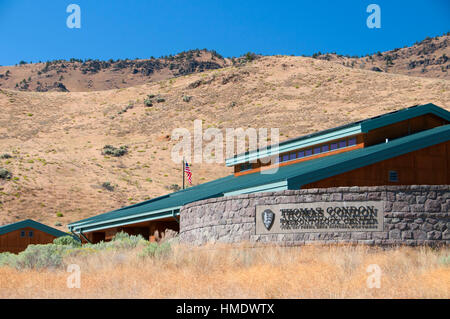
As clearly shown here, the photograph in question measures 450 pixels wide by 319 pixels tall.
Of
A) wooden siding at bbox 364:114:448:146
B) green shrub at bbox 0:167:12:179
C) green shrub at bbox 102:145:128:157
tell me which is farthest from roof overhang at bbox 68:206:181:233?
green shrub at bbox 102:145:128:157

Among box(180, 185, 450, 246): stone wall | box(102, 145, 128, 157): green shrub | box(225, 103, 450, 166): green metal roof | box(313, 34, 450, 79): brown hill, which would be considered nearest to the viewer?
box(180, 185, 450, 246): stone wall

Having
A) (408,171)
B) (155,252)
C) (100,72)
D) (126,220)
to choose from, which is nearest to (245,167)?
(126,220)

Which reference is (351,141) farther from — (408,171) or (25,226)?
(25,226)

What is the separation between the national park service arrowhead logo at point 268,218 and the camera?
19.8 meters

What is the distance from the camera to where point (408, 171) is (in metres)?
23.3

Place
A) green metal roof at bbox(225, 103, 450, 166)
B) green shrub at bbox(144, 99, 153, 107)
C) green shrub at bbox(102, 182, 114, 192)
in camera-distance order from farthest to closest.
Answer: green shrub at bbox(144, 99, 153, 107), green shrub at bbox(102, 182, 114, 192), green metal roof at bbox(225, 103, 450, 166)

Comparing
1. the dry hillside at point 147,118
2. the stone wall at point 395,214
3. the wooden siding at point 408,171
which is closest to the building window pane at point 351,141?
the wooden siding at point 408,171

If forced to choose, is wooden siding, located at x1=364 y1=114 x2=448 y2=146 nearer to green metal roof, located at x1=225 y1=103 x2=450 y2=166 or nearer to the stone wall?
green metal roof, located at x1=225 y1=103 x2=450 y2=166

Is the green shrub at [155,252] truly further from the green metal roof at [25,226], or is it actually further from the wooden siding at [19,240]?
the wooden siding at [19,240]

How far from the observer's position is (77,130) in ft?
312

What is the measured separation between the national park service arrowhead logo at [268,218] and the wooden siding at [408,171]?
2.18 meters

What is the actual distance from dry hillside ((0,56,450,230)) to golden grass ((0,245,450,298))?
37586mm

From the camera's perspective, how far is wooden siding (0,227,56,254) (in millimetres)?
35375
